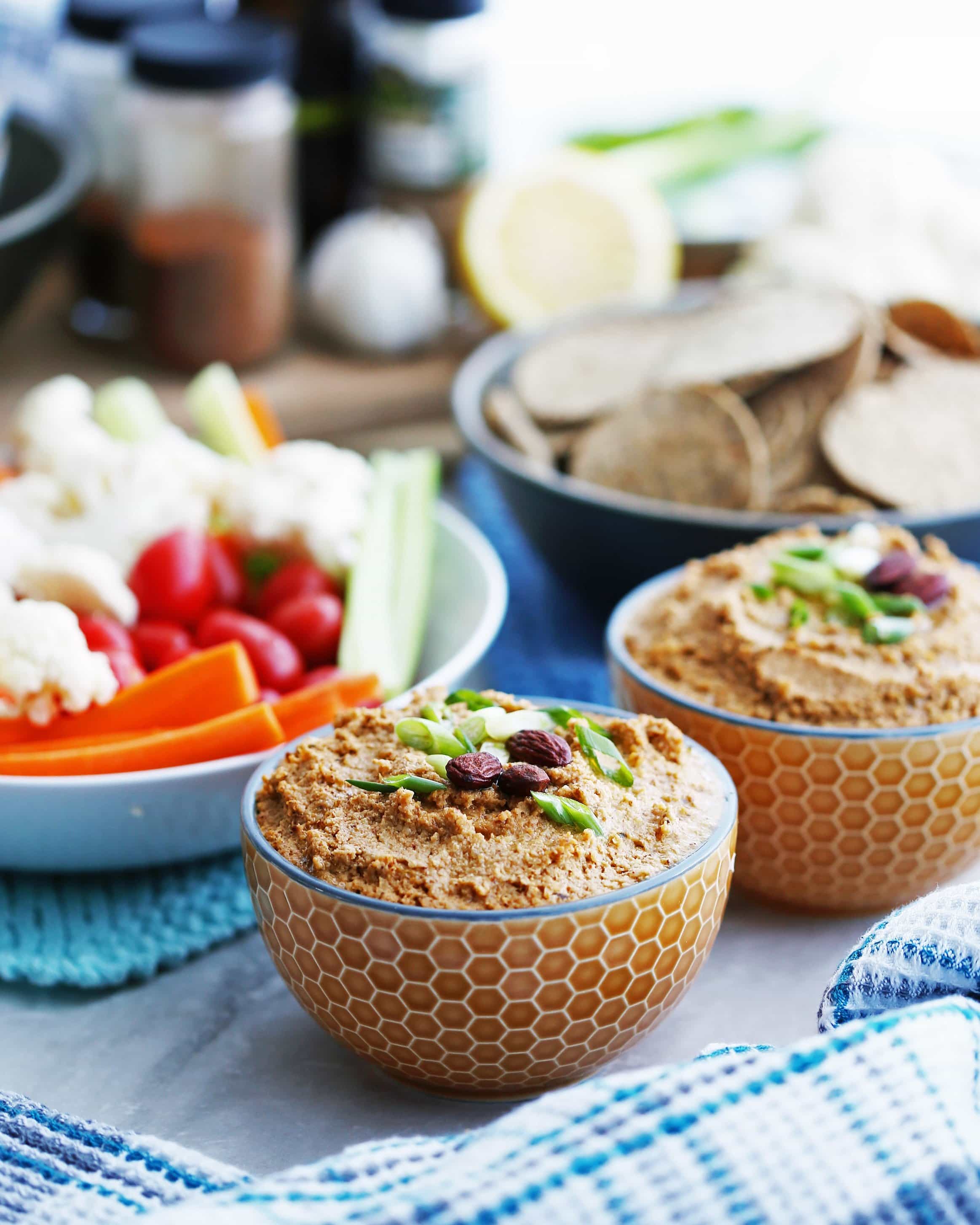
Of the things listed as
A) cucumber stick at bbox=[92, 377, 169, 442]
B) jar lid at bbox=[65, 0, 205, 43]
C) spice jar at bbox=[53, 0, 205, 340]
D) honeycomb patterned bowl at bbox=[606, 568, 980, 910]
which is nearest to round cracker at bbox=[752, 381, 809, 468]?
honeycomb patterned bowl at bbox=[606, 568, 980, 910]

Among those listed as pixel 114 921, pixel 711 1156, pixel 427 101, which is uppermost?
pixel 427 101

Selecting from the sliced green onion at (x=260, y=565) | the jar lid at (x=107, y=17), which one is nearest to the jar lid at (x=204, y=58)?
the jar lid at (x=107, y=17)

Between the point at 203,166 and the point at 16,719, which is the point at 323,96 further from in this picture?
the point at 16,719

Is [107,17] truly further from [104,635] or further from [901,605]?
[901,605]

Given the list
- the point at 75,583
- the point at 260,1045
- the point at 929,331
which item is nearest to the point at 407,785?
the point at 260,1045

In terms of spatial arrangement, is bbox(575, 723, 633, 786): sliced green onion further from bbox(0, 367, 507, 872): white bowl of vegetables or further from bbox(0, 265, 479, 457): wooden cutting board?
bbox(0, 265, 479, 457): wooden cutting board

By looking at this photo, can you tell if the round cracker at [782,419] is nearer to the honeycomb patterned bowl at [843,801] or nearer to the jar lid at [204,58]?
the honeycomb patterned bowl at [843,801]
